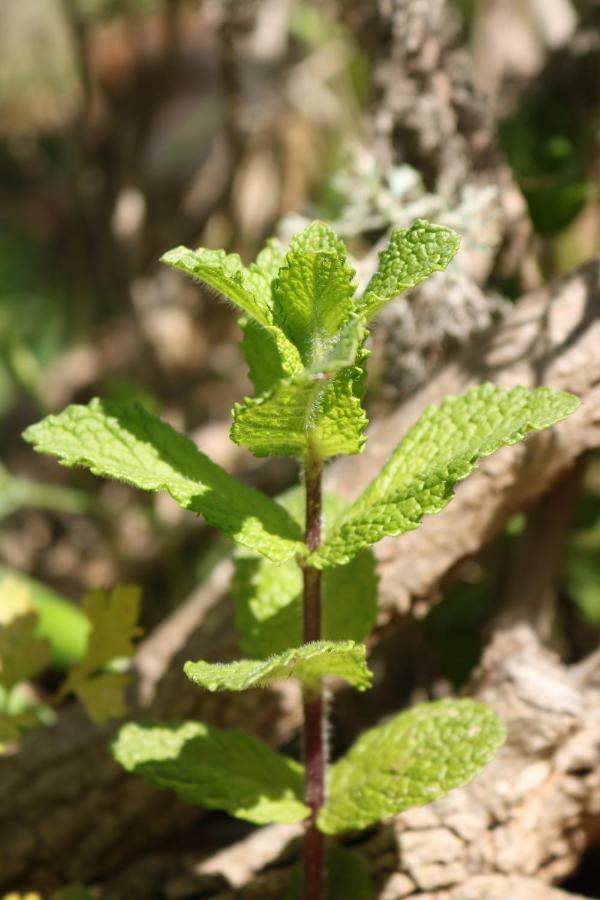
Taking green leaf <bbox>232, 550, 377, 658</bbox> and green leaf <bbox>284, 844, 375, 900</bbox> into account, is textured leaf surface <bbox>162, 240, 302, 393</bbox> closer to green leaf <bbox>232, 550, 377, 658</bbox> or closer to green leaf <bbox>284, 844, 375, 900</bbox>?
green leaf <bbox>232, 550, 377, 658</bbox>

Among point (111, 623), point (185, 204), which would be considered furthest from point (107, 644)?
point (185, 204)

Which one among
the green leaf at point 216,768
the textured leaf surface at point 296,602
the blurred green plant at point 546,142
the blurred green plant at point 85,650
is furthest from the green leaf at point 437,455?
the blurred green plant at point 546,142

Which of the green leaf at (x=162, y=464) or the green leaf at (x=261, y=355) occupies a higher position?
the green leaf at (x=261, y=355)

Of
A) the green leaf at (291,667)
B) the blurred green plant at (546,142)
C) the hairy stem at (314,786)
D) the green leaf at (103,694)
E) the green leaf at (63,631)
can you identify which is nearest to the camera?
the green leaf at (291,667)

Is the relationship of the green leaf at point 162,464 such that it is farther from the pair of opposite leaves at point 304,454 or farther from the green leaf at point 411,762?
the green leaf at point 411,762

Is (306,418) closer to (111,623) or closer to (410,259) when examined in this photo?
(410,259)

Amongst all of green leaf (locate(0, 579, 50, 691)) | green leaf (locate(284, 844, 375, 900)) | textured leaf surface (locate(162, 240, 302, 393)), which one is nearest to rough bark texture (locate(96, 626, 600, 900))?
green leaf (locate(284, 844, 375, 900))

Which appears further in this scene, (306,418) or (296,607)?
(296,607)

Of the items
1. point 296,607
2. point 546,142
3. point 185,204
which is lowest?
point 296,607
